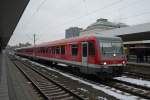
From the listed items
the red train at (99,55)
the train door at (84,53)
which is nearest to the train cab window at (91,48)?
the red train at (99,55)

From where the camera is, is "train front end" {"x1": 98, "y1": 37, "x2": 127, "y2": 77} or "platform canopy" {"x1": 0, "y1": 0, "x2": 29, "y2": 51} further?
"train front end" {"x1": 98, "y1": 37, "x2": 127, "y2": 77}

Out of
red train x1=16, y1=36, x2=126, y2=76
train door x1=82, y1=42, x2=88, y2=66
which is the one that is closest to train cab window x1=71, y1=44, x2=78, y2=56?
red train x1=16, y1=36, x2=126, y2=76

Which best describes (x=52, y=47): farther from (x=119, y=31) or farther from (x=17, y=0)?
(x=17, y=0)

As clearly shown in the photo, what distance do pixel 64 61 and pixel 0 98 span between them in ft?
35.8

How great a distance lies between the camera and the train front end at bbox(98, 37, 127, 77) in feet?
45.8

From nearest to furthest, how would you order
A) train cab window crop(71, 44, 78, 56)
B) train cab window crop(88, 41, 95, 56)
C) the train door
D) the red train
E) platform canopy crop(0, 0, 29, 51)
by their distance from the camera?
platform canopy crop(0, 0, 29, 51)
the red train
train cab window crop(88, 41, 95, 56)
the train door
train cab window crop(71, 44, 78, 56)

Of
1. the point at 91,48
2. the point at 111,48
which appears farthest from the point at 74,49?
the point at 111,48

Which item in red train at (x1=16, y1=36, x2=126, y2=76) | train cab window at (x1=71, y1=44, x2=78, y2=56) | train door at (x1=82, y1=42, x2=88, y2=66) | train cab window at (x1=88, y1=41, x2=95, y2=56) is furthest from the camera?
train cab window at (x1=71, y1=44, x2=78, y2=56)

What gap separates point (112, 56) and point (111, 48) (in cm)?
54

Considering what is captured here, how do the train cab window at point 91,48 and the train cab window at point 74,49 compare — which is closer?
the train cab window at point 91,48

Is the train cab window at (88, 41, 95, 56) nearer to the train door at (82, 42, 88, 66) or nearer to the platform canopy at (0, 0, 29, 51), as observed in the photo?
the train door at (82, 42, 88, 66)

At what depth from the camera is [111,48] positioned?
1471 cm

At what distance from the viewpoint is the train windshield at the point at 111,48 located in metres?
14.4

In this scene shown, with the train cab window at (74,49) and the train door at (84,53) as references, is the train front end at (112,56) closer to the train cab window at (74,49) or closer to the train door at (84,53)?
the train door at (84,53)
